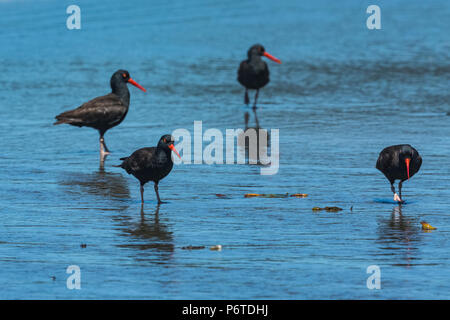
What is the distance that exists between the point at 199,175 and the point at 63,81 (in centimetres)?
1075

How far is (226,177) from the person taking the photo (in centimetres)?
1253

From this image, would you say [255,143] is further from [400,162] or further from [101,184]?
[400,162]

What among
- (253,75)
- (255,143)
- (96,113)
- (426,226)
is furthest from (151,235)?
(253,75)

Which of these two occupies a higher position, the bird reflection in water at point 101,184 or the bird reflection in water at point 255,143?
the bird reflection in water at point 255,143

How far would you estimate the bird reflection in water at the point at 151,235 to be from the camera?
351 inches

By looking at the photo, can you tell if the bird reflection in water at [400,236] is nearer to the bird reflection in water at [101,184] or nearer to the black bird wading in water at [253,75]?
the bird reflection in water at [101,184]

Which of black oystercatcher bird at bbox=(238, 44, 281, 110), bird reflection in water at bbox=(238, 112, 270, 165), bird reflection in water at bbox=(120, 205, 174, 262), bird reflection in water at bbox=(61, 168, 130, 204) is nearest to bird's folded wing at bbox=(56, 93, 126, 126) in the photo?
bird reflection in water at bbox=(61, 168, 130, 204)

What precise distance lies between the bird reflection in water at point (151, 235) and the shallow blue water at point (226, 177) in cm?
3

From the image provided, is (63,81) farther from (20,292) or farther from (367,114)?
(20,292)

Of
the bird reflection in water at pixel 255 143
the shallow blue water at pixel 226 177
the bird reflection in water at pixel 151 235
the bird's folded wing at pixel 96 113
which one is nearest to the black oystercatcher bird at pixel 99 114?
the bird's folded wing at pixel 96 113

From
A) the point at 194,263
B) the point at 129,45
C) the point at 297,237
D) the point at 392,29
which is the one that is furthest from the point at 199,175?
the point at 392,29

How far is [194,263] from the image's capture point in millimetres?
8438

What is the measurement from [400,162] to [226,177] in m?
2.55
